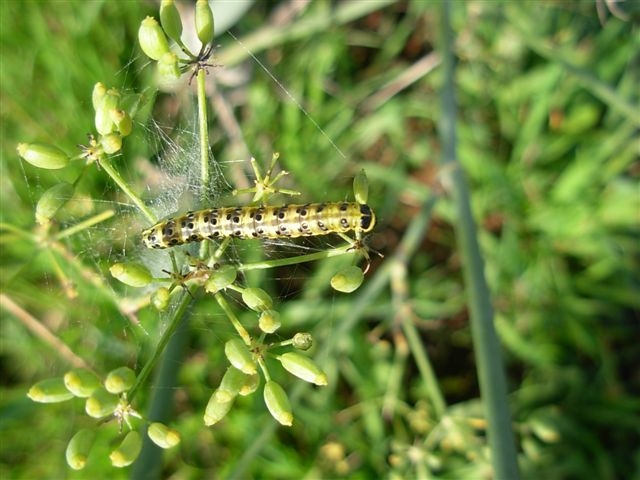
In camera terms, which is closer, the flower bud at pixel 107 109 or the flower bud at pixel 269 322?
the flower bud at pixel 269 322

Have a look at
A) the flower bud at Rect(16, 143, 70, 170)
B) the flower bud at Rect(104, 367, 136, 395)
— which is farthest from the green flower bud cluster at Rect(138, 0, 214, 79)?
the flower bud at Rect(104, 367, 136, 395)

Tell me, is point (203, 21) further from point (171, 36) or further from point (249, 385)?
point (249, 385)

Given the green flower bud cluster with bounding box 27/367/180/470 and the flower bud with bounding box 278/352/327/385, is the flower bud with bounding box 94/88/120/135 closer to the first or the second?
the green flower bud cluster with bounding box 27/367/180/470

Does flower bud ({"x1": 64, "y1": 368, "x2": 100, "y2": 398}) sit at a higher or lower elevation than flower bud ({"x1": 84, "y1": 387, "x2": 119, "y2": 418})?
higher

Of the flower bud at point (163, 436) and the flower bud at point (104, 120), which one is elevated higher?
the flower bud at point (104, 120)

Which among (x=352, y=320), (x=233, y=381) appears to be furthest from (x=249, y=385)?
(x=352, y=320)

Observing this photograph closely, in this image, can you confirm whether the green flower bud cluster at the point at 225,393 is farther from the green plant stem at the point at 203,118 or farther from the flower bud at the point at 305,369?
the green plant stem at the point at 203,118

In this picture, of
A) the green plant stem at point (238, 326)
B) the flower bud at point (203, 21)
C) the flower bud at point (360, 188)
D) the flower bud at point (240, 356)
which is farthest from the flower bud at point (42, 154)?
the flower bud at point (360, 188)
